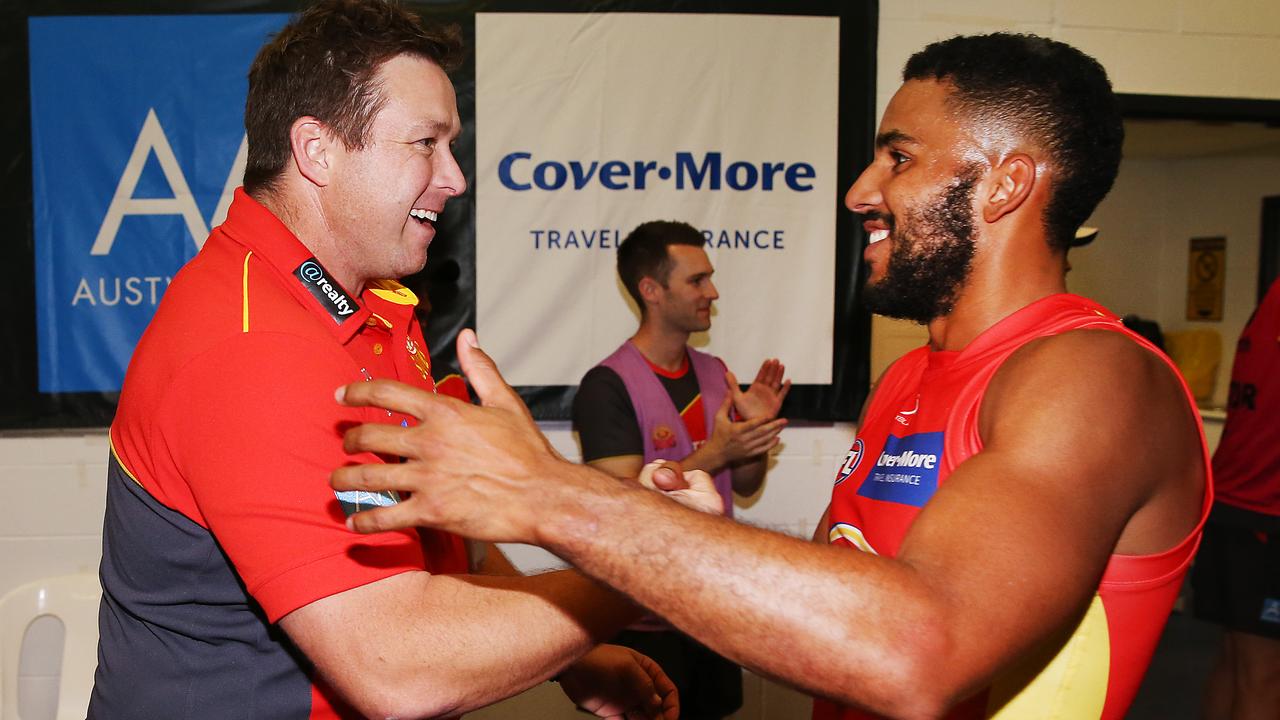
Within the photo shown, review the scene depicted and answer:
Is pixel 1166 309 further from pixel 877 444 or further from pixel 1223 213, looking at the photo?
pixel 877 444

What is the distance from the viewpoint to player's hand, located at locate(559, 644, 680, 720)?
1.44 m

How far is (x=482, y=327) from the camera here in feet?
10.2

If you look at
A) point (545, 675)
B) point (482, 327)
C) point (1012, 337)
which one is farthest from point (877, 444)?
point (482, 327)

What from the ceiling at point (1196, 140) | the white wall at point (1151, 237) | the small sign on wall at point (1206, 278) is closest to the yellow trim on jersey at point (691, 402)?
the ceiling at point (1196, 140)

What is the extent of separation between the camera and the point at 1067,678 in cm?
104

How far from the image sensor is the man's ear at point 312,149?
4.04ft

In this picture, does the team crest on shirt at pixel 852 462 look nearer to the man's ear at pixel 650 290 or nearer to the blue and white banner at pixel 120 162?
the man's ear at pixel 650 290

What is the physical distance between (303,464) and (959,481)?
65 centimetres

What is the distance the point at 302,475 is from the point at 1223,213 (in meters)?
7.93

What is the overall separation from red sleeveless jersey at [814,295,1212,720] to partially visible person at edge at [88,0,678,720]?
0.38 metres

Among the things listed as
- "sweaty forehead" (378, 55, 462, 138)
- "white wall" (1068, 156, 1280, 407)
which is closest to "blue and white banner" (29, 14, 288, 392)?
"sweaty forehead" (378, 55, 462, 138)

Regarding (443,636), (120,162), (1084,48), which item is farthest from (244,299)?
(1084,48)

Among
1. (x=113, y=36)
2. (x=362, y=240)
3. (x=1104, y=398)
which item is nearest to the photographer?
(x=1104, y=398)

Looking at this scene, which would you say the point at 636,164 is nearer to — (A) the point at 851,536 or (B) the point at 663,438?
(B) the point at 663,438
